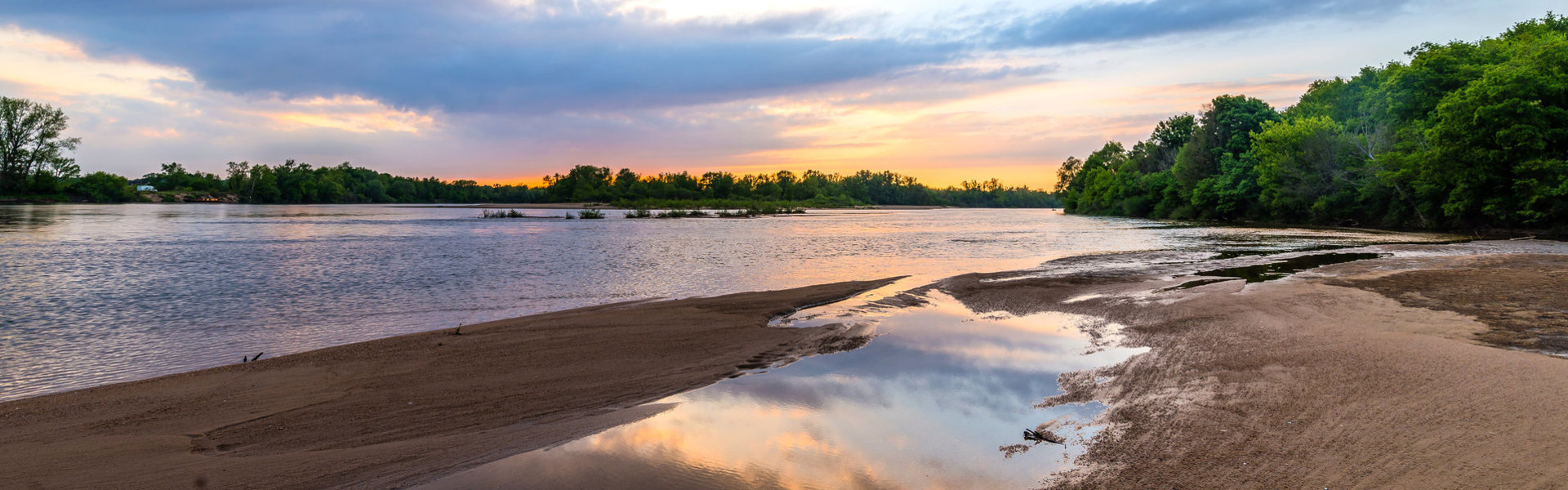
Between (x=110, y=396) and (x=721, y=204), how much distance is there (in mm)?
132511

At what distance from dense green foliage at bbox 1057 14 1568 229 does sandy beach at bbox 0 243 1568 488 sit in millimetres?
28410

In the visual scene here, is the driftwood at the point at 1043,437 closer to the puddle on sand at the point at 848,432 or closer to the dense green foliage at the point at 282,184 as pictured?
the puddle on sand at the point at 848,432

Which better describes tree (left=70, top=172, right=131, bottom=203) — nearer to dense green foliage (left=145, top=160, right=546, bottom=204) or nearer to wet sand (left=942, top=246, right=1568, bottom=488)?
dense green foliage (left=145, top=160, right=546, bottom=204)

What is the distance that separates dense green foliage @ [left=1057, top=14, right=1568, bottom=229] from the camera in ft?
99.5

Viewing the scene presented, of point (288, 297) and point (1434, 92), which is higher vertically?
point (1434, 92)

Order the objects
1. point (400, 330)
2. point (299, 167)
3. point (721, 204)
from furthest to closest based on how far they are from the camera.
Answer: point (299, 167), point (721, 204), point (400, 330)

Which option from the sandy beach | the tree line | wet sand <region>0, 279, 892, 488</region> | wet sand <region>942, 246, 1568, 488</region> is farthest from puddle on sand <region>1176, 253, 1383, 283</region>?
the tree line

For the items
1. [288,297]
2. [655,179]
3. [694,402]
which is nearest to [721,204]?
[655,179]

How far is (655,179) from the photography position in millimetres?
188875

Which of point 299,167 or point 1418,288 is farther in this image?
point 299,167

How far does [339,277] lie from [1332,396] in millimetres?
20624

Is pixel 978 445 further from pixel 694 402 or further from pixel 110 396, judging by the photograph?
pixel 110 396

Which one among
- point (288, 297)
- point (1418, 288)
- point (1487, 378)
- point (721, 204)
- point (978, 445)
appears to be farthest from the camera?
point (721, 204)

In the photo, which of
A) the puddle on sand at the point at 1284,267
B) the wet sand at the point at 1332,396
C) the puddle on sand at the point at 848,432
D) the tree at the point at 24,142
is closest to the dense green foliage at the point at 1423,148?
the puddle on sand at the point at 1284,267
